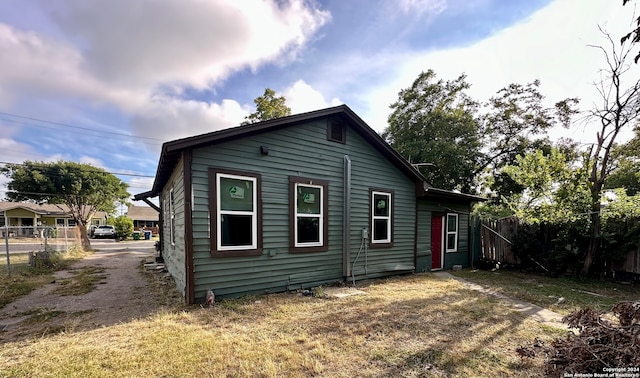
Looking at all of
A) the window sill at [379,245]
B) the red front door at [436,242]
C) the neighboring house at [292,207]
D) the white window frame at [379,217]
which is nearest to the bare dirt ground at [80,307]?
the neighboring house at [292,207]

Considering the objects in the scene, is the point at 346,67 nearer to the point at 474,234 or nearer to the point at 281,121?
the point at 281,121

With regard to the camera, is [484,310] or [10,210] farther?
[10,210]

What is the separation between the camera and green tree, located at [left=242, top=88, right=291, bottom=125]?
872 inches

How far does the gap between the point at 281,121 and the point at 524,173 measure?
871 centimetres

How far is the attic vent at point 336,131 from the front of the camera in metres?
7.36

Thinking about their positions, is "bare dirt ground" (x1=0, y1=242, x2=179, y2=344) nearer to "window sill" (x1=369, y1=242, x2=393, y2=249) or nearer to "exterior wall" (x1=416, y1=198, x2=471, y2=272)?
"window sill" (x1=369, y1=242, x2=393, y2=249)

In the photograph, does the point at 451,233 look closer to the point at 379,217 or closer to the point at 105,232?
the point at 379,217

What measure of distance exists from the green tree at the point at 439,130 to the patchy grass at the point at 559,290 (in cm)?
894

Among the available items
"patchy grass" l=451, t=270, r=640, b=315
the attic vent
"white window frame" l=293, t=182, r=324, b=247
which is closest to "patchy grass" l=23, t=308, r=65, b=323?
"white window frame" l=293, t=182, r=324, b=247

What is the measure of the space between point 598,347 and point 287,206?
206 inches

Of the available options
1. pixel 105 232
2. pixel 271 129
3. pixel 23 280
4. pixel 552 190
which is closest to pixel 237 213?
pixel 271 129

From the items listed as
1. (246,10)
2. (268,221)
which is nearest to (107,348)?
(268,221)

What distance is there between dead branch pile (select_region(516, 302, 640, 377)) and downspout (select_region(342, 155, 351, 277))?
184 inches

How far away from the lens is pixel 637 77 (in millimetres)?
7562
